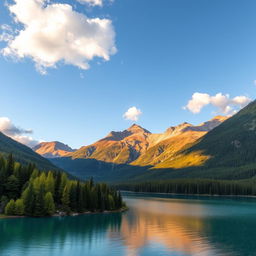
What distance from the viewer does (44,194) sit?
124 metres

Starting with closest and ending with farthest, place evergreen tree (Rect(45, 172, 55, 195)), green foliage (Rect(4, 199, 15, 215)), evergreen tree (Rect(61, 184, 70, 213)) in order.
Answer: green foliage (Rect(4, 199, 15, 215))
evergreen tree (Rect(61, 184, 70, 213))
evergreen tree (Rect(45, 172, 55, 195))

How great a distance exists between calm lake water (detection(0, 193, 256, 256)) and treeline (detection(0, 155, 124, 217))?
321 inches

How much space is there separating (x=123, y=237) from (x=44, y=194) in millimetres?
49223

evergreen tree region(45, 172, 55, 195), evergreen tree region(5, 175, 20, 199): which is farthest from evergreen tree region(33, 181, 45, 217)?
evergreen tree region(5, 175, 20, 199)

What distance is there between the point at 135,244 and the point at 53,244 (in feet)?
72.5

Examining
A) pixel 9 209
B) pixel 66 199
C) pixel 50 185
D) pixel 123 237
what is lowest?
pixel 123 237

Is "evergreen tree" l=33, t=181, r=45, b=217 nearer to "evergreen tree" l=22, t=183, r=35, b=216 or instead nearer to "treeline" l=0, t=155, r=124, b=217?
"treeline" l=0, t=155, r=124, b=217

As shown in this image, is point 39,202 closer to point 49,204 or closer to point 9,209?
point 49,204

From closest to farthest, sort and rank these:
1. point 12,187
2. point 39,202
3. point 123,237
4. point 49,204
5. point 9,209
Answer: point 123,237
point 9,209
point 39,202
point 49,204
point 12,187

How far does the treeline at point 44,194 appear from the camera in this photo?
12000 centimetres

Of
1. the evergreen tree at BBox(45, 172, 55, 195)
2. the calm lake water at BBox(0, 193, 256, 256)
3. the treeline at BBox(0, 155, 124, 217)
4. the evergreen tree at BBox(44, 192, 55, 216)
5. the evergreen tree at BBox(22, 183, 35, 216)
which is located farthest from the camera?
the evergreen tree at BBox(45, 172, 55, 195)

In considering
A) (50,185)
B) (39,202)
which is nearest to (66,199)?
(50,185)

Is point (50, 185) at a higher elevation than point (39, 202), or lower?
higher

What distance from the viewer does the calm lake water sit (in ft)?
233
